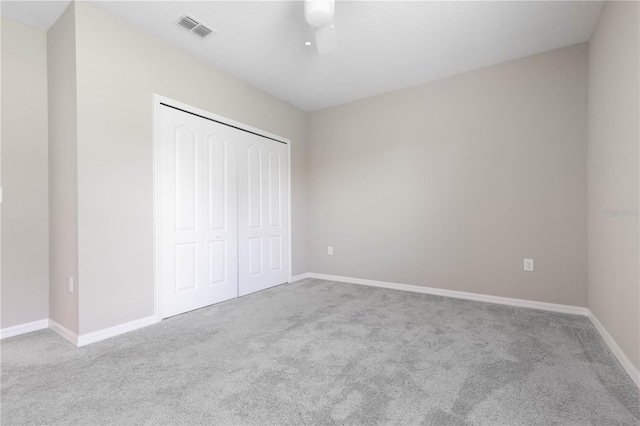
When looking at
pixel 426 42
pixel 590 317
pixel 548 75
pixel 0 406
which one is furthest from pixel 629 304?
pixel 0 406

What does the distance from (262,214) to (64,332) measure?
2124 mm

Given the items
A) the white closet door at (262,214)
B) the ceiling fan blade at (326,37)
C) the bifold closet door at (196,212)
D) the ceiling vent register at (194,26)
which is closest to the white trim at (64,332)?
the bifold closet door at (196,212)

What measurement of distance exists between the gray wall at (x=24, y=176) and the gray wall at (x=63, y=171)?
0.23ft

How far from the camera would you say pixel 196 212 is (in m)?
2.92

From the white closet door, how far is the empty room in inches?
1.4

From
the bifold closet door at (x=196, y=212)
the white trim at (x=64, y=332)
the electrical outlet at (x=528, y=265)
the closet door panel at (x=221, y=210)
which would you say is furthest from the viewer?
the closet door panel at (x=221, y=210)

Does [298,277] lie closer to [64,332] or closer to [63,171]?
[64,332]

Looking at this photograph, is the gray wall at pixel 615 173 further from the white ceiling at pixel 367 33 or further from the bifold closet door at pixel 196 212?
the bifold closet door at pixel 196 212

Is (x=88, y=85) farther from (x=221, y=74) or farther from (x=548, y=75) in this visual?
(x=548, y=75)

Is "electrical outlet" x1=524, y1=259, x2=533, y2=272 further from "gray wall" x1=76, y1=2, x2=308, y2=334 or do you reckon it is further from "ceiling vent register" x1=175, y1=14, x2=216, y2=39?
"ceiling vent register" x1=175, y1=14, x2=216, y2=39

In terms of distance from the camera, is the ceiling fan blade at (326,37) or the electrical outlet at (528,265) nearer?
the ceiling fan blade at (326,37)

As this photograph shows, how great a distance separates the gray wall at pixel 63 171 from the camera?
7.15 feet

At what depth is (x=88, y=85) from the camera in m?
2.20

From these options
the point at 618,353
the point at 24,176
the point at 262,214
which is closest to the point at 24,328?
the point at 24,176
